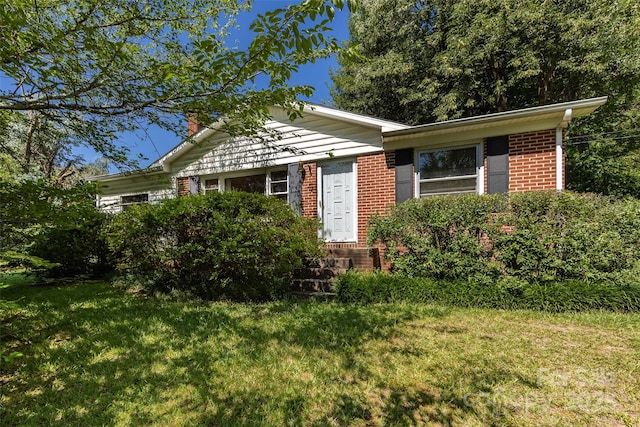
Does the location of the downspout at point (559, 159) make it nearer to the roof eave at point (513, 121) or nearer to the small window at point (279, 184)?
the roof eave at point (513, 121)

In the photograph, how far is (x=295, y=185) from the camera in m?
7.88

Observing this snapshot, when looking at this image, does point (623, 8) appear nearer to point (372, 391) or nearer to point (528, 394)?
point (528, 394)

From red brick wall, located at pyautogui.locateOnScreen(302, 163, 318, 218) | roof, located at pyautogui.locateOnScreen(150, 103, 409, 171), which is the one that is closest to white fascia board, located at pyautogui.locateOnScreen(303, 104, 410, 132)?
roof, located at pyautogui.locateOnScreen(150, 103, 409, 171)

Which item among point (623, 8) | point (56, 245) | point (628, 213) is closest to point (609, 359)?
point (628, 213)

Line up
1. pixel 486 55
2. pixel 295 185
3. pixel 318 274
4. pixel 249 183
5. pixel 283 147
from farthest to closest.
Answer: pixel 486 55 → pixel 249 183 → pixel 295 185 → pixel 283 147 → pixel 318 274

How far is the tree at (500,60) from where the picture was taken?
1044cm

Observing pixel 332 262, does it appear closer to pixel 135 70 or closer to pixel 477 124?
pixel 477 124

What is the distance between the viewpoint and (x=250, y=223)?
480 cm

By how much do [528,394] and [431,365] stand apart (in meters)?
0.75

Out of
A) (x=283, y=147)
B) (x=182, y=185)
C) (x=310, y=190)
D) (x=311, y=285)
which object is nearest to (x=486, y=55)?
(x=310, y=190)

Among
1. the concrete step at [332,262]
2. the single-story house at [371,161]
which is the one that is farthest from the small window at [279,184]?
the concrete step at [332,262]

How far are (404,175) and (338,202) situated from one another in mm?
1781

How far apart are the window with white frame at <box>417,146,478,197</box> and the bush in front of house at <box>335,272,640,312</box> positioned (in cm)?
257

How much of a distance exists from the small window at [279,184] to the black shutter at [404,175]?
313 cm
